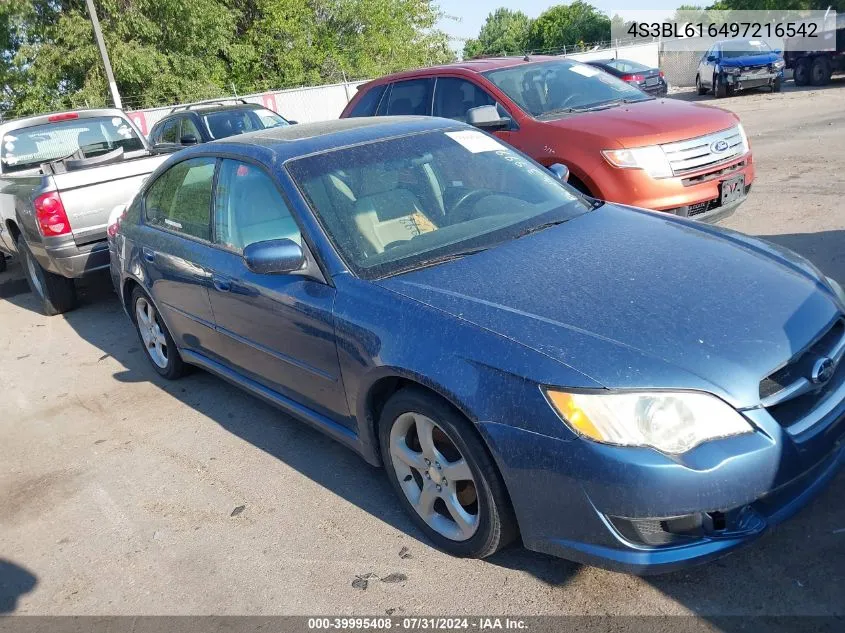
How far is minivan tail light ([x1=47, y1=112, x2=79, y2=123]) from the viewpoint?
27.8 ft

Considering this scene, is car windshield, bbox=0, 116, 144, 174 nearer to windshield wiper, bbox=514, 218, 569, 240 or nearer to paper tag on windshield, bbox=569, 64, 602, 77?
paper tag on windshield, bbox=569, 64, 602, 77

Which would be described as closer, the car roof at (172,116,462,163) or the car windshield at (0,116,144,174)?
the car roof at (172,116,462,163)

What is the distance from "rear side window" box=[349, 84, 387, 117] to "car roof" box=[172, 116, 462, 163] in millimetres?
3683

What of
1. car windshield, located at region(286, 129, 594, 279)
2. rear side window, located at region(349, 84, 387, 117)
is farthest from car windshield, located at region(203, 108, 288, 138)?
car windshield, located at region(286, 129, 594, 279)

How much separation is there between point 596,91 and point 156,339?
15.0 ft

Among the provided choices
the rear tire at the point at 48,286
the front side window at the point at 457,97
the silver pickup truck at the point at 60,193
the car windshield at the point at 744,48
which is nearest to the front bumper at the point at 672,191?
the front side window at the point at 457,97

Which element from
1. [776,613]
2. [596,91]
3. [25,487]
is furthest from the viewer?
[596,91]

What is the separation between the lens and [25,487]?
421cm

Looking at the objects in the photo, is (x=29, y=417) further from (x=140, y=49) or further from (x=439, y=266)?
(x=140, y=49)

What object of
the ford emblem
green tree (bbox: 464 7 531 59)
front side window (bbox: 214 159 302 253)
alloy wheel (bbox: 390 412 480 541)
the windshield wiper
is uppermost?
front side window (bbox: 214 159 302 253)

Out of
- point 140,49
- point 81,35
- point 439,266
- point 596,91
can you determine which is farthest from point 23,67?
point 439,266

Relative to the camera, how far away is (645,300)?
284cm

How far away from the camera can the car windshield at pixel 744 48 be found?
2056 centimetres

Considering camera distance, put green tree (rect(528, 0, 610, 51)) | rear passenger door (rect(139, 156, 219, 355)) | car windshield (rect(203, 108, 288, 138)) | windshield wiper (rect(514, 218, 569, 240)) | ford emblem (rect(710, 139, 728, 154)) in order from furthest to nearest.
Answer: green tree (rect(528, 0, 610, 51)), car windshield (rect(203, 108, 288, 138)), ford emblem (rect(710, 139, 728, 154)), rear passenger door (rect(139, 156, 219, 355)), windshield wiper (rect(514, 218, 569, 240))
